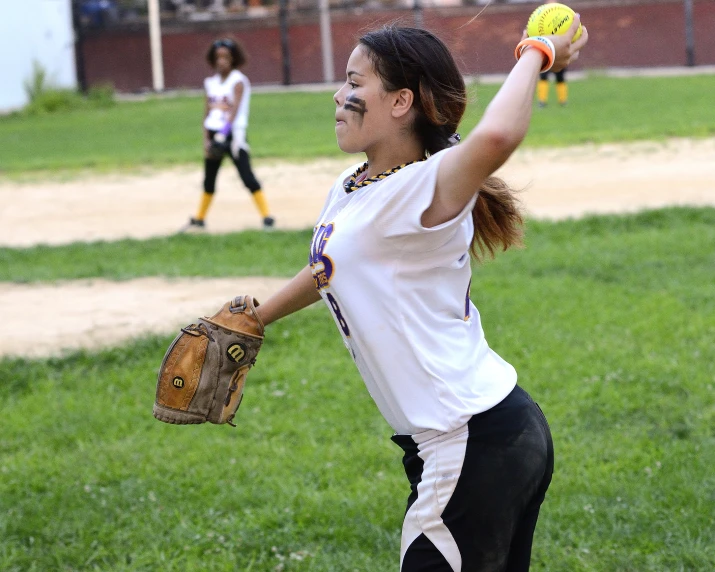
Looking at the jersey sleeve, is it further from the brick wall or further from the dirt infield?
the brick wall

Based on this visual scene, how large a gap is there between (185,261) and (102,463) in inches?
183

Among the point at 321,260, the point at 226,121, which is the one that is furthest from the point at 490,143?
the point at 226,121

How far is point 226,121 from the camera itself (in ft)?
34.6

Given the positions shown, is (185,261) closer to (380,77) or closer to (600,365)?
(600,365)

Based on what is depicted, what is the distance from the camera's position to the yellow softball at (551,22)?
2.36m

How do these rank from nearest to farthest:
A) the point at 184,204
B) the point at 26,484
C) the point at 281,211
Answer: the point at 26,484, the point at 281,211, the point at 184,204

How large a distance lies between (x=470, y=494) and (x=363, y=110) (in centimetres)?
93

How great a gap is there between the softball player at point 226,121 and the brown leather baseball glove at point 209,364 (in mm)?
7838

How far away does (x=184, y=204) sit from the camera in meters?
12.9

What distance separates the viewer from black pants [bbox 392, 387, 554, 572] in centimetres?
237

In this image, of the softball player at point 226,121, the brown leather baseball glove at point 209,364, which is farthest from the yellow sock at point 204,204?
the brown leather baseball glove at point 209,364

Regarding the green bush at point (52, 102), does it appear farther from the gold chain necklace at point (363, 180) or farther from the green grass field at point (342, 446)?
the gold chain necklace at point (363, 180)

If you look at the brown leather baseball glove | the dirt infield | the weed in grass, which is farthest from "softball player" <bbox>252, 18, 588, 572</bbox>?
the dirt infield

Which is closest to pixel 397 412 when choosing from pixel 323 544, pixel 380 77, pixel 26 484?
pixel 380 77
